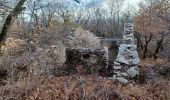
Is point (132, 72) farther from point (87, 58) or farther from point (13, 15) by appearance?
point (13, 15)

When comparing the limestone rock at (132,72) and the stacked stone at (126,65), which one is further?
the limestone rock at (132,72)

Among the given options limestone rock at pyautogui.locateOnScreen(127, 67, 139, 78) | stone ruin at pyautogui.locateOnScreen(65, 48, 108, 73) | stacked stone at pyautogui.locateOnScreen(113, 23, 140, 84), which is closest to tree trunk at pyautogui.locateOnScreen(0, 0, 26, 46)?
stacked stone at pyautogui.locateOnScreen(113, 23, 140, 84)

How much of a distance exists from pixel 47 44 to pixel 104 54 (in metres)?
3.88

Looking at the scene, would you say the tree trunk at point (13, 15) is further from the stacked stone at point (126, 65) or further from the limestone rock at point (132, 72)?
the limestone rock at point (132, 72)

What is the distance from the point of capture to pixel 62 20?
33000 millimetres

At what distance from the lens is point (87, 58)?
1361cm

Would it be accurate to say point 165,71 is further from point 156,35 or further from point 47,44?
point 156,35

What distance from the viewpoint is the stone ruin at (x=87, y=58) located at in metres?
13.3

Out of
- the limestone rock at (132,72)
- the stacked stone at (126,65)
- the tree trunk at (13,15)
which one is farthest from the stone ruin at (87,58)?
the tree trunk at (13,15)

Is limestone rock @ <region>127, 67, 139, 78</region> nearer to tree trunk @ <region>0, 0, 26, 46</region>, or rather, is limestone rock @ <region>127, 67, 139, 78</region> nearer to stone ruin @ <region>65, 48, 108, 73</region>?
stone ruin @ <region>65, 48, 108, 73</region>

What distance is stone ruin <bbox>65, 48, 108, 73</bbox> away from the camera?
43.7 ft

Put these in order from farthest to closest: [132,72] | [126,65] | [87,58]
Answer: [87,58]
[126,65]
[132,72]

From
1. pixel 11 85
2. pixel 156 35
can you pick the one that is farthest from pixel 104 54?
pixel 156 35

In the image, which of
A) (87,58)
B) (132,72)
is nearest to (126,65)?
(132,72)
